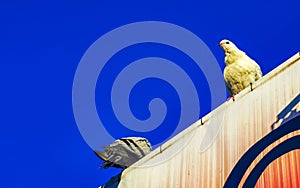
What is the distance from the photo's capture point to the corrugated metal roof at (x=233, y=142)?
7.88 meters

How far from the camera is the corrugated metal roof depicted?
7875 mm

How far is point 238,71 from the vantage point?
10664 millimetres

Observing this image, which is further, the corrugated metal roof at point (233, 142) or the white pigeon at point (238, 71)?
the white pigeon at point (238, 71)

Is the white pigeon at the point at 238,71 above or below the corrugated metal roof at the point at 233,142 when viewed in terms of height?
above

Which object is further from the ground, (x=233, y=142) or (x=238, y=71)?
(x=238, y=71)

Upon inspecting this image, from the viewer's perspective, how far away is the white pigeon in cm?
1041

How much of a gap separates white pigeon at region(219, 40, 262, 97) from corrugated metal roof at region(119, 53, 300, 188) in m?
1.19

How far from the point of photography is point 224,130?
906cm

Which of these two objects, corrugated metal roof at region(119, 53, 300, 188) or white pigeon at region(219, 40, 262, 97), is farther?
white pigeon at region(219, 40, 262, 97)

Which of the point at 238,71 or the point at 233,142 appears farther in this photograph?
the point at 238,71

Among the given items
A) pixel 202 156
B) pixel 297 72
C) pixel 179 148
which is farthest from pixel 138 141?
pixel 297 72

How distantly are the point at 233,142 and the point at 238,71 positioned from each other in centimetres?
222

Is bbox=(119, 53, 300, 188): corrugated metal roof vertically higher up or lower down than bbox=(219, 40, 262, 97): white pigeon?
lower down

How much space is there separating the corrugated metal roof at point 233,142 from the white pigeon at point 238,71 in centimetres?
119
